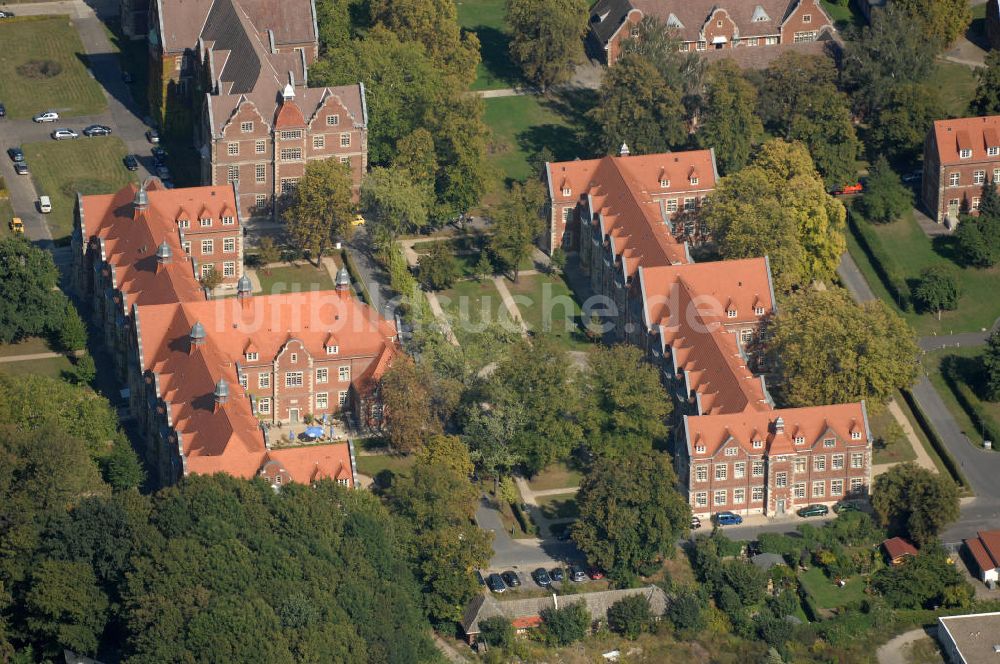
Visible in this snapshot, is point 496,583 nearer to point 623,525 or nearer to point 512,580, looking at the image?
point 512,580

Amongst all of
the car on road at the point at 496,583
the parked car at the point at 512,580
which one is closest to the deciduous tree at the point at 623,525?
the parked car at the point at 512,580

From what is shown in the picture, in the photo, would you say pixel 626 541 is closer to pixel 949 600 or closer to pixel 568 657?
pixel 568 657

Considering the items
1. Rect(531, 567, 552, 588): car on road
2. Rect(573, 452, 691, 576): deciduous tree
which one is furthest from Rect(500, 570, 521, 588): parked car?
Rect(573, 452, 691, 576): deciduous tree

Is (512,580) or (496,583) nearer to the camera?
(496,583)

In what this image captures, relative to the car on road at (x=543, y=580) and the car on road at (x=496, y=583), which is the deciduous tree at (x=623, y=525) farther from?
the car on road at (x=496, y=583)

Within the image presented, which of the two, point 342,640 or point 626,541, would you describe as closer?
point 342,640

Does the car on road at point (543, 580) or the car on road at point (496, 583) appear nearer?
the car on road at point (496, 583)

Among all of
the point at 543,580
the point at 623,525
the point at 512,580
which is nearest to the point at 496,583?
the point at 512,580

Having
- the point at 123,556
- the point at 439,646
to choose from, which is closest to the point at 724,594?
the point at 439,646
